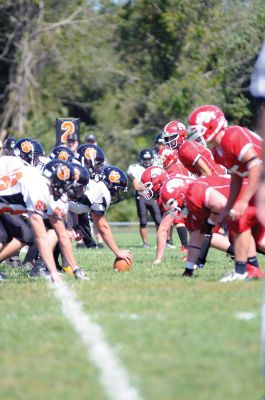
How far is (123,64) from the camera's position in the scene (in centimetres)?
3469

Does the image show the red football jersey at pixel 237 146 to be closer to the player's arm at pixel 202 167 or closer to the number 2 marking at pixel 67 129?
the player's arm at pixel 202 167

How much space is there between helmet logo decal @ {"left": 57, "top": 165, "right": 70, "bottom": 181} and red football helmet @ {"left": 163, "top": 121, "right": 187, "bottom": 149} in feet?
13.4

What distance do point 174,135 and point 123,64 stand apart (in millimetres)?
22212

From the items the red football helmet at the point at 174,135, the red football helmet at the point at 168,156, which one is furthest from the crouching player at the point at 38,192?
the red football helmet at the point at 168,156

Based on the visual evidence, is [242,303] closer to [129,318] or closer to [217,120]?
[129,318]

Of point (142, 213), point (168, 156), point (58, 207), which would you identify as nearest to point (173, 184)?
point (58, 207)

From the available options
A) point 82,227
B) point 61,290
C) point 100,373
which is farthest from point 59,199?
point 82,227

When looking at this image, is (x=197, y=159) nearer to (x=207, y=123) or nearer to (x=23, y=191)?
A: (x=207, y=123)

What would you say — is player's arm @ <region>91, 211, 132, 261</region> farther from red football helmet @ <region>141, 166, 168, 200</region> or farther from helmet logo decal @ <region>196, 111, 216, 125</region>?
helmet logo decal @ <region>196, 111, 216, 125</region>

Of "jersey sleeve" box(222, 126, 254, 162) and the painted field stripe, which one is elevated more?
"jersey sleeve" box(222, 126, 254, 162)

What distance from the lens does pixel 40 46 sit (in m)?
34.0

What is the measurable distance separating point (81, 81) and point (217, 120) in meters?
26.6

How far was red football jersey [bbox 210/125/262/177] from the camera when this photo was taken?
26.8ft

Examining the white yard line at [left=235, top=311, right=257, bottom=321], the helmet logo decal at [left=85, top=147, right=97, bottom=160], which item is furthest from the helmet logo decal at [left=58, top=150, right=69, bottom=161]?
the white yard line at [left=235, top=311, right=257, bottom=321]
